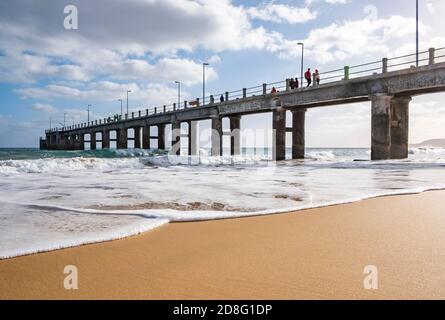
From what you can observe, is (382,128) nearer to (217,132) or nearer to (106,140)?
(217,132)

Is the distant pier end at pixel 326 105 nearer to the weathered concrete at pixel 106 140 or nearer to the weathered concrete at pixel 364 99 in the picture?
the weathered concrete at pixel 364 99

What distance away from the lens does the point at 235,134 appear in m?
32.2

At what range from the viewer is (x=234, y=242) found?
342 centimetres

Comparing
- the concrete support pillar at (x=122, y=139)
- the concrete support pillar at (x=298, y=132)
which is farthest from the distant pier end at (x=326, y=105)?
the concrete support pillar at (x=122, y=139)

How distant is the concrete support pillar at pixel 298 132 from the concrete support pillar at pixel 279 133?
53.0 inches

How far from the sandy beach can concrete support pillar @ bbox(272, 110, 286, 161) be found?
74.5 feet

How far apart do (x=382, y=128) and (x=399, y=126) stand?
200cm

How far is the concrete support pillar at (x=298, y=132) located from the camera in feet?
90.5

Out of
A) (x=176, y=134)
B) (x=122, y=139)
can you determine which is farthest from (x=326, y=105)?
(x=122, y=139)

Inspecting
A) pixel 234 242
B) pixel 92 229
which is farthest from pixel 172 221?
pixel 234 242

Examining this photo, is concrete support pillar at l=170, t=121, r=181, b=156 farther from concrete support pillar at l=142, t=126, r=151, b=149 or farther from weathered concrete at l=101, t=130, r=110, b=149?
weathered concrete at l=101, t=130, r=110, b=149

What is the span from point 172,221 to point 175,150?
37.5 m

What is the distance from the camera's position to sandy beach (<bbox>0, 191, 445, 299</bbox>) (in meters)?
2.23
